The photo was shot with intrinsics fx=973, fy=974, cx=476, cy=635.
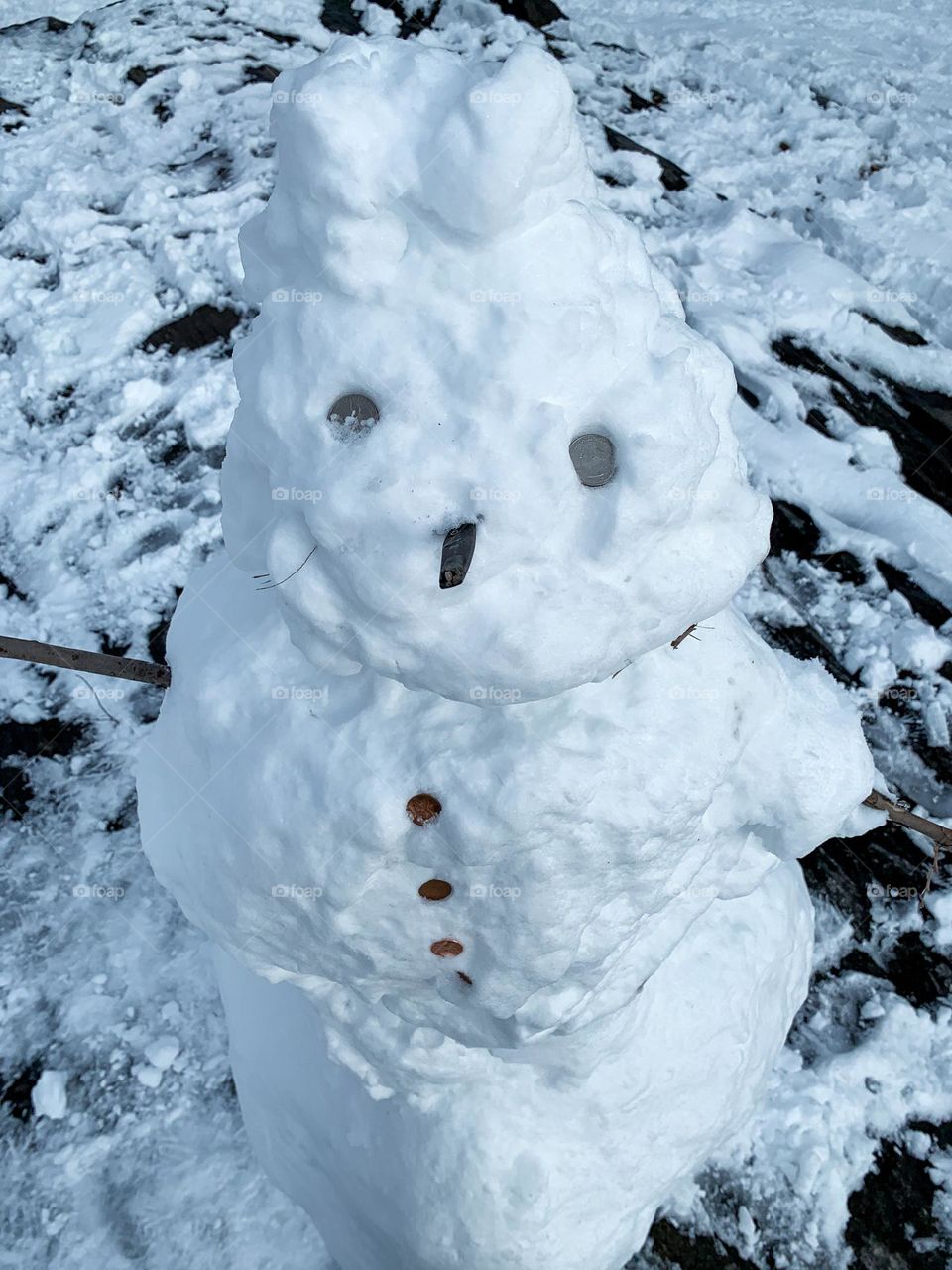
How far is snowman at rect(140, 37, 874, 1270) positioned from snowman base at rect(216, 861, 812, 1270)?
14 millimetres

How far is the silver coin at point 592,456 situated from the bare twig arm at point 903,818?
128 cm

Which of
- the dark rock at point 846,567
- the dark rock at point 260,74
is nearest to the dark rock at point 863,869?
the dark rock at point 846,567

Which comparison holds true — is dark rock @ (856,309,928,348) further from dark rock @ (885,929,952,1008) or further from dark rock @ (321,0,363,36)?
A: dark rock @ (321,0,363,36)

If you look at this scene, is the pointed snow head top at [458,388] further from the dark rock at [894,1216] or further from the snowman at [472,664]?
the dark rock at [894,1216]

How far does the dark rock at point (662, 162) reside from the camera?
19.8ft

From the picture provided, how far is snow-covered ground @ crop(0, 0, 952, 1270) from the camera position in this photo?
318 cm

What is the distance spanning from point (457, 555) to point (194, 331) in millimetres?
4256

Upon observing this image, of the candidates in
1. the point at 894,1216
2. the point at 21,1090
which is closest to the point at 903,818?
the point at 894,1216

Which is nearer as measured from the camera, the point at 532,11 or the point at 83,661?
the point at 83,661

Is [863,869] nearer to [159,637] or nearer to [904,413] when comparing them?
[904,413]

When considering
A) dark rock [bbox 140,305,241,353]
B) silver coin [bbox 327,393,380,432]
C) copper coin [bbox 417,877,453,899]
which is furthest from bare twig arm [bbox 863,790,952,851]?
dark rock [bbox 140,305,241,353]

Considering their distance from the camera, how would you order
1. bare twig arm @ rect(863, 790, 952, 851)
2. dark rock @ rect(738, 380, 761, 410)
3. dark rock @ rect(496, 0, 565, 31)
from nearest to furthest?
bare twig arm @ rect(863, 790, 952, 851), dark rock @ rect(738, 380, 761, 410), dark rock @ rect(496, 0, 565, 31)

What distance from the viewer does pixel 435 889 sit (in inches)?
74.3

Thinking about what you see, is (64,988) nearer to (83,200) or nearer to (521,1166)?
(521,1166)
